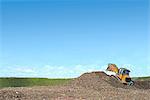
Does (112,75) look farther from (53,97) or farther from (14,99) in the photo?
(14,99)

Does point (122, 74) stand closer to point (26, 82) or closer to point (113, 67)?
point (113, 67)

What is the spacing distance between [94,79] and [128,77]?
4.53m

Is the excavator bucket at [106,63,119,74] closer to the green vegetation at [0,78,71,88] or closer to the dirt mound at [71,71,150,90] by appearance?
the dirt mound at [71,71,150,90]

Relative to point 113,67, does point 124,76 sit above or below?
below

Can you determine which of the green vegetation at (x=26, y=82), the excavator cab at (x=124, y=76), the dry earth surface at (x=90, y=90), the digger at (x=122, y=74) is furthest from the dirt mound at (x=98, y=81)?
the green vegetation at (x=26, y=82)

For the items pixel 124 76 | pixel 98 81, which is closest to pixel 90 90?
pixel 98 81

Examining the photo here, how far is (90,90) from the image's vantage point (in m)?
27.5

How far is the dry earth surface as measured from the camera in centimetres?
2142

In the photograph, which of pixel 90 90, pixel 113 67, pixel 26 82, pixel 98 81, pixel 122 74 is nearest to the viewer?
pixel 90 90

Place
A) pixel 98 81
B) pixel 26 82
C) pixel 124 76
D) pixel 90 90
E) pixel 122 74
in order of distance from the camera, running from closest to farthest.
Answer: pixel 90 90
pixel 98 81
pixel 124 76
pixel 122 74
pixel 26 82

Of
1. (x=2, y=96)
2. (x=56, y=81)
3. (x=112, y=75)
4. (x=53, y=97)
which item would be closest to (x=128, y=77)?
(x=112, y=75)

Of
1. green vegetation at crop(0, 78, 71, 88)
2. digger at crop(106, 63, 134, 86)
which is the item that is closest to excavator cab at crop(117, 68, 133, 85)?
digger at crop(106, 63, 134, 86)

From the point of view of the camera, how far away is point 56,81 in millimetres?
43844

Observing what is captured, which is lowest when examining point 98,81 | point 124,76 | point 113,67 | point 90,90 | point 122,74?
point 90,90
